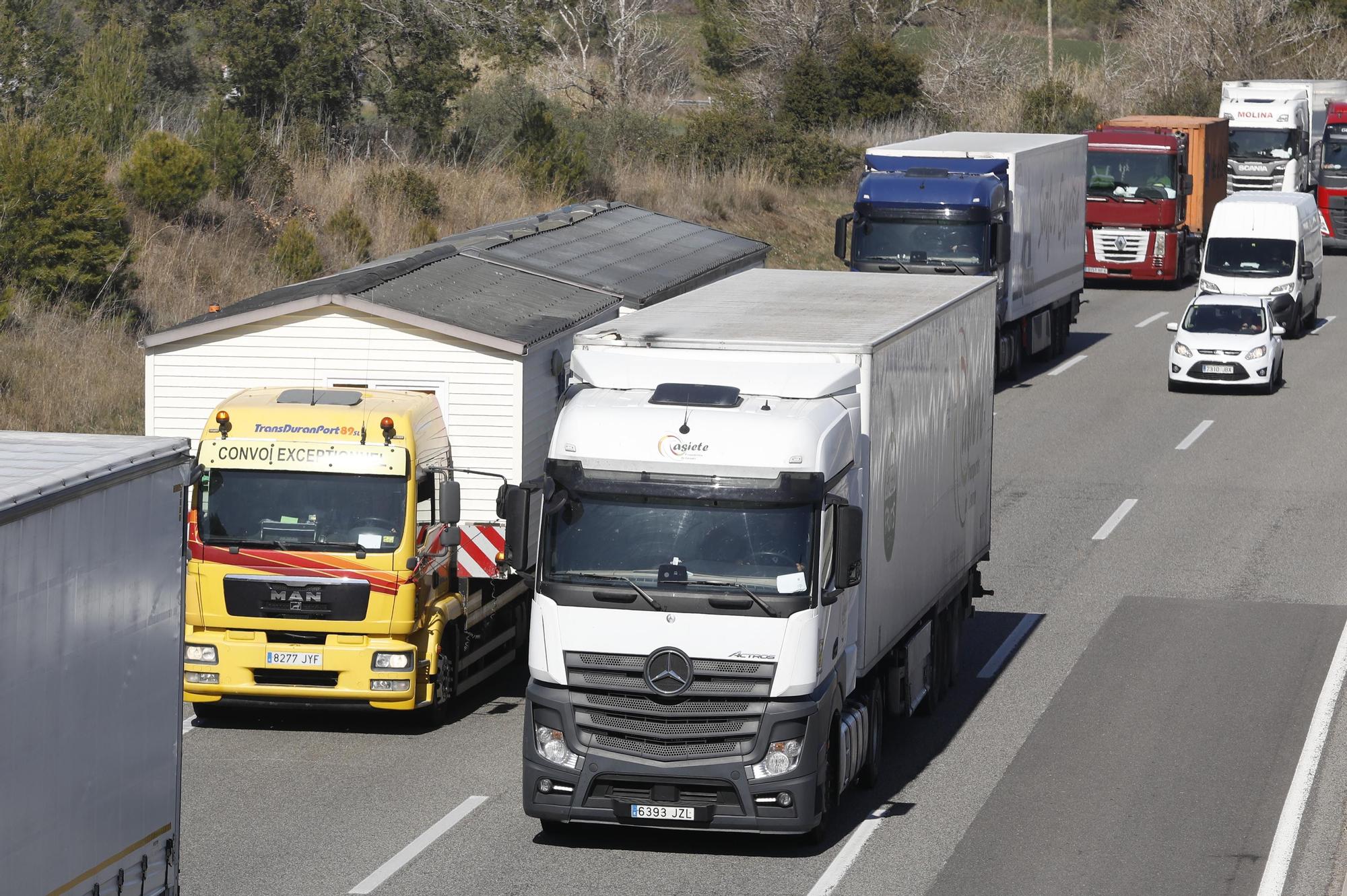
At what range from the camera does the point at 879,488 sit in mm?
12320

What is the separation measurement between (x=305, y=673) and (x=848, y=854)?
4.51 m

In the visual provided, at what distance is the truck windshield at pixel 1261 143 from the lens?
168 ft

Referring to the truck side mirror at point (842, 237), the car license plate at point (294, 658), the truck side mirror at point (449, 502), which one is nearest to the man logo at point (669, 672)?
the truck side mirror at point (449, 502)

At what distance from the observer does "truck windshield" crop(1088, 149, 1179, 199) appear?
41031 mm

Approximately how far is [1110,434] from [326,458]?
16365mm

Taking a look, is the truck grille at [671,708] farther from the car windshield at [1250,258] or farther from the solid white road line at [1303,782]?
the car windshield at [1250,258]

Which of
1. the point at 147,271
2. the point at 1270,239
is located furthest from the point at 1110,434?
the point at 147,271

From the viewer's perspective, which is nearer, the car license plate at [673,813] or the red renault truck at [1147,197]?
the car license plate at [673,813]

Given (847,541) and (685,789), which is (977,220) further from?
(685,789)

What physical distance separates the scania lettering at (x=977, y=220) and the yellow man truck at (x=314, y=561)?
16329mm

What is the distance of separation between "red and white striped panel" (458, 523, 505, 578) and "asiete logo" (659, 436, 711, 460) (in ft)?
11.9

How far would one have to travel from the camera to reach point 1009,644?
17062 millimetres

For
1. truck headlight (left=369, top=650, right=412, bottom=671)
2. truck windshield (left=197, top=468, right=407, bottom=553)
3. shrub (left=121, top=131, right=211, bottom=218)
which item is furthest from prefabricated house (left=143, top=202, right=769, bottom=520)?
shrub (left=121, top=131, right=211, bottom=218)

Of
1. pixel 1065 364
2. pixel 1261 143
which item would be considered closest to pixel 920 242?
pixel 1065 364
